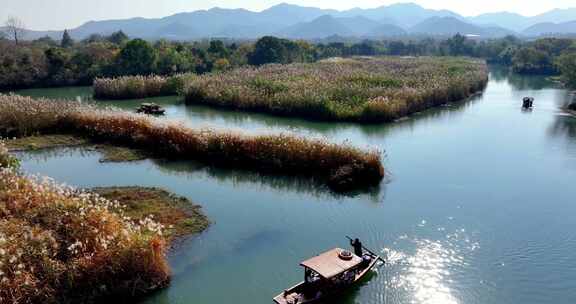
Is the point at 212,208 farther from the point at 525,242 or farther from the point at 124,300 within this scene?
the point at 525,242

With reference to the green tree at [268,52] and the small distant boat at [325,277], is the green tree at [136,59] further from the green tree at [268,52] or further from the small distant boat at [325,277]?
the small distant boat at [325,277]

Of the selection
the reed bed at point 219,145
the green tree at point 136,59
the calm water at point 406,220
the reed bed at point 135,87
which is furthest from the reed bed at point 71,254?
the green tree at point 136,59

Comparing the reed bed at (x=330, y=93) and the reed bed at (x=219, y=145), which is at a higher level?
the reed bed at (x=330, y=93)

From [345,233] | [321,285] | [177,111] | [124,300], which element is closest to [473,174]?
[345,233]

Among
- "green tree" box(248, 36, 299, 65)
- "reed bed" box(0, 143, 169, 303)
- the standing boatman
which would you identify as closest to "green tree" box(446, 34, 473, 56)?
"green tree" box(248, 36, 299, 65)

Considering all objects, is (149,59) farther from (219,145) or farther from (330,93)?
(219,145)

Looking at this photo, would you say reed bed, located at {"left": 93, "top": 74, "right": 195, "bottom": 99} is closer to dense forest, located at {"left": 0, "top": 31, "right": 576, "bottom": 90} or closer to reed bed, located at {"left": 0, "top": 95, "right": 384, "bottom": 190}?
dense forest, located at {"left": 0, "top": 31, "right": 576, "bottom": 90}
